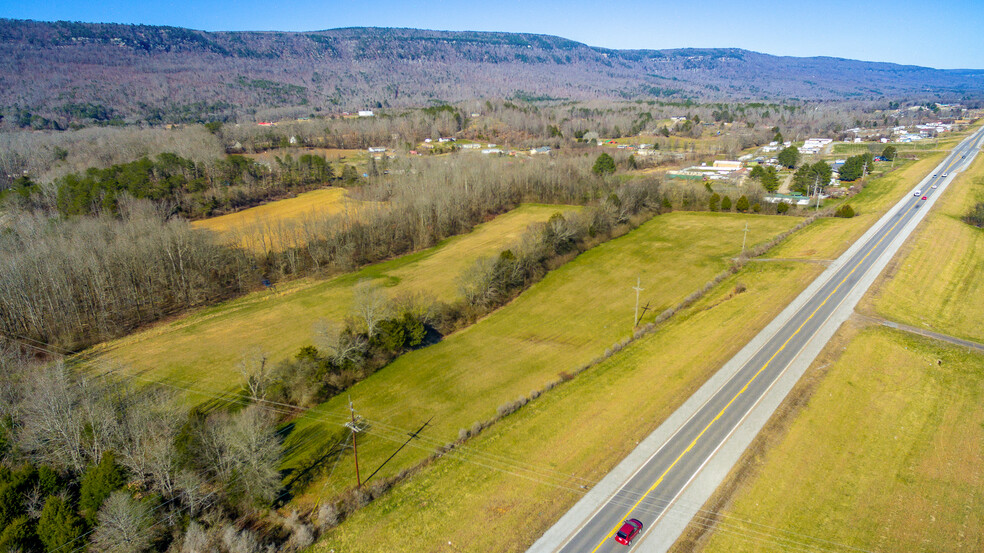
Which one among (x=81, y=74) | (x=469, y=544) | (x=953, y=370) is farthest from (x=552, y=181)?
(x=81, y=74)

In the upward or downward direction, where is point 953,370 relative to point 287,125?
downward

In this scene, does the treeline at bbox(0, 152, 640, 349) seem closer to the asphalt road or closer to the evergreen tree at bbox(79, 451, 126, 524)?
the evergreen tree at bbox(79, 451, 126, 524)

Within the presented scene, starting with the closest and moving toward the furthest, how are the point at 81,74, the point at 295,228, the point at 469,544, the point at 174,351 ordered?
the point at 469,544 → the point at 174,351 → the point at 295,228 → the point at 81,74

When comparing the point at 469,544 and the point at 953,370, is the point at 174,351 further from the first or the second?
the point at 953,370

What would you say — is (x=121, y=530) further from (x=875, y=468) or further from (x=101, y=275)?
(x=875, y=468)

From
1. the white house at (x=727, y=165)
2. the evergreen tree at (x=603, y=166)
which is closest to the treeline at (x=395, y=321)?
the evergreen tree at (x=603, y=166)

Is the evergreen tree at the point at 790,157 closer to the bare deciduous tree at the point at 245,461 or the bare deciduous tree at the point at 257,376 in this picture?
the bare deciduous tree at the point at 257,376
